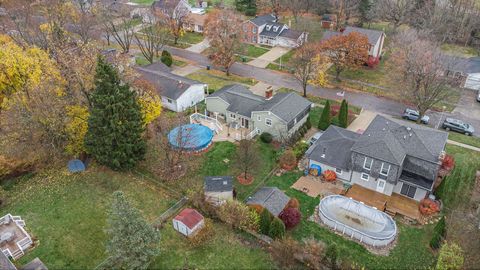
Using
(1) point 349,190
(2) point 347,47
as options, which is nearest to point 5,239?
(1) point 349,190

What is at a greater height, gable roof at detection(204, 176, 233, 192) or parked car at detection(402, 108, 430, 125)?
parked car at detection(402, 108, 430, 125)

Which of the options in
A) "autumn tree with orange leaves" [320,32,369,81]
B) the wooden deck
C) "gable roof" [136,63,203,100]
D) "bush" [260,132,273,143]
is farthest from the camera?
"autumn tree with orange leaves" [320,32,369,81]

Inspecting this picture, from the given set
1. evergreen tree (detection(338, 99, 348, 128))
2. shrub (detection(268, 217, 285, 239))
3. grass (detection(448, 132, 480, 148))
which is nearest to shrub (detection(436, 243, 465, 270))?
shrub (detection(268, 217, 285, 239))

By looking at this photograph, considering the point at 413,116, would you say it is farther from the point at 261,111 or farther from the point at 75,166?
the point at 75,166

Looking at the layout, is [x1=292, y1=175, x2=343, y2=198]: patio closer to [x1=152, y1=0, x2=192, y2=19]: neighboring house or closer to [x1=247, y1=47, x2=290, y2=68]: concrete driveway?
[x1=247, y1=47, x2=290, y2=68]: concrete driveway

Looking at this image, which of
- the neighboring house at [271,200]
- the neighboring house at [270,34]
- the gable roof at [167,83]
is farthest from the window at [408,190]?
the neighboring house at [270,34]

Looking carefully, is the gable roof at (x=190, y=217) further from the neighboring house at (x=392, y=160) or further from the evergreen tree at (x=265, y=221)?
the neighboring house at (x=392, y=160)
